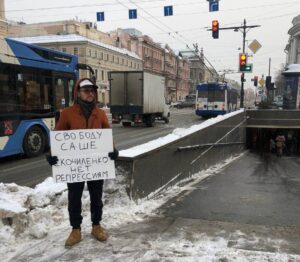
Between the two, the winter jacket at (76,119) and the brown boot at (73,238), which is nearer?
the brown boot at (73,238)

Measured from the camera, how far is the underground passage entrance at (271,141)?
27641mm

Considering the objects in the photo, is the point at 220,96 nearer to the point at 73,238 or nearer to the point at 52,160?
the point at 52,160

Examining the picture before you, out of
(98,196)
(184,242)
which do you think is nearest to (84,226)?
(98,196)

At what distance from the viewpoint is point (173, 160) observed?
25.7 ft

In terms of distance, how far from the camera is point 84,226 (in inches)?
195

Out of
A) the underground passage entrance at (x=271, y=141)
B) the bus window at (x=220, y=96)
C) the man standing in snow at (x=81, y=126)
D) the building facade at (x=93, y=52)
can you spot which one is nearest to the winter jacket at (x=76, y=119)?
the man standing in snow at (x=81, y=126)

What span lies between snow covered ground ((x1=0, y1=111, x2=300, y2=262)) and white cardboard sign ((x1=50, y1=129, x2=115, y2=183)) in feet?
2.21

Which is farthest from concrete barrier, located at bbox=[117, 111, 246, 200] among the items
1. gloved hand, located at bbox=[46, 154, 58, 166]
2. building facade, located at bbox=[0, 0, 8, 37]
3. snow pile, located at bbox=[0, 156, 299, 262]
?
building facade, located at bbox=[0, 0, 8, 37]

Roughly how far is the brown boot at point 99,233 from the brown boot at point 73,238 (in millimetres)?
179

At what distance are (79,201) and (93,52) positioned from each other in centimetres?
6305

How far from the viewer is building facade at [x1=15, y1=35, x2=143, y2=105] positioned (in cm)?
6291

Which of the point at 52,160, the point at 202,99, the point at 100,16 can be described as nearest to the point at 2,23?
the point at 100,16

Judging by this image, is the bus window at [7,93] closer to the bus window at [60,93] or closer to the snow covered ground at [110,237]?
the bus window at [60,93]

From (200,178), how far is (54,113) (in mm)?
5022
